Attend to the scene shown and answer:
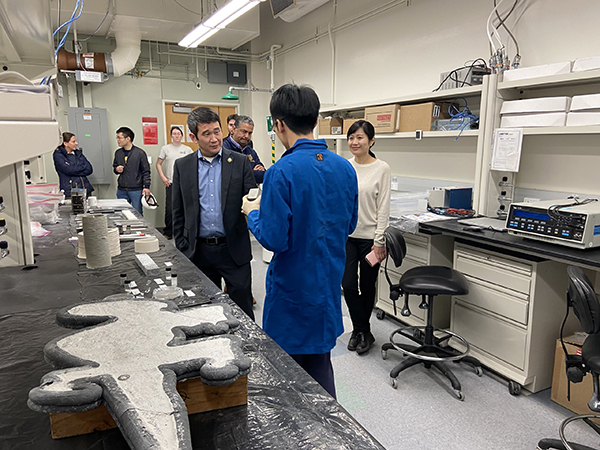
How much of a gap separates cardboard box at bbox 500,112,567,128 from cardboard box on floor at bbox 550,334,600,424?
1.17 m

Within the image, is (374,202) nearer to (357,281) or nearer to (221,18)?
(357,281)

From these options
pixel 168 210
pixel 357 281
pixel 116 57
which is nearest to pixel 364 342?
pixel 357 281

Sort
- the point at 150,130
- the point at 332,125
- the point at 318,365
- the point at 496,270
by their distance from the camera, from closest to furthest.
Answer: the point at 318,365 → the point at 496,270 → the point at 332,125 → the point at 150,130

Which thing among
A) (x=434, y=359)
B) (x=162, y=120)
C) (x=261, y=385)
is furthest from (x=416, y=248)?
(x=162, y=120)

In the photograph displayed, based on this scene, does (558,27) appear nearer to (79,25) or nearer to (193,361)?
(193,361)

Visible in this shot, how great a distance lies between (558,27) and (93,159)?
5.49 m

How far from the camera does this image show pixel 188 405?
817mm

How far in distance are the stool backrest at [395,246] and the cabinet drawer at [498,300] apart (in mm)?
457

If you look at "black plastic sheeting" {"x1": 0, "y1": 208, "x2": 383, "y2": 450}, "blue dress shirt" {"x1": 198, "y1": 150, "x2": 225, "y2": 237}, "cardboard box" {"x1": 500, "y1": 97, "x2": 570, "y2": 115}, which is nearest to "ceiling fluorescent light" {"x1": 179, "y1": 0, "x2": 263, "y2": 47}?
"blue dress shirt" {"x1": 198, "y1": 150, "x2": 225, "y2": 237}

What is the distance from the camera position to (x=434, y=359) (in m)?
2.27

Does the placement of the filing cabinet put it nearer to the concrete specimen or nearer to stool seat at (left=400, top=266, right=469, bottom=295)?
stool seat at (left=400, top=266, right=469, bottom=295)

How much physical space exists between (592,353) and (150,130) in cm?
603

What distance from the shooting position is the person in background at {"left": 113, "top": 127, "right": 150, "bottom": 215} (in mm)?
5652

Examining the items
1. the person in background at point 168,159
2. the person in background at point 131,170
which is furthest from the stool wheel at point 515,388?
the person in background at point 131,170
